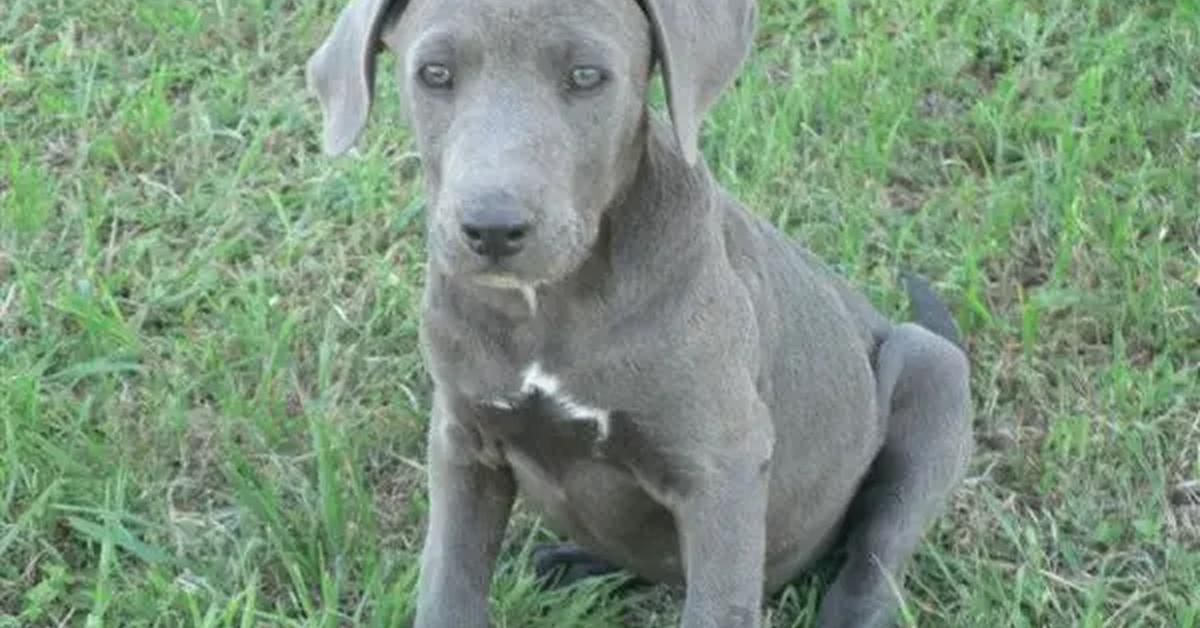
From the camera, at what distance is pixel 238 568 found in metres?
4.36

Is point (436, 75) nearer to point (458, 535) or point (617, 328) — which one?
point (617, 328)

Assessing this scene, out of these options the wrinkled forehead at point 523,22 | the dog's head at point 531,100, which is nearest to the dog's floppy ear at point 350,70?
the dog's head at point 531,100

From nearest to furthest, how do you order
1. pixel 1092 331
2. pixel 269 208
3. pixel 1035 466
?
pixel 1035 466, pixel 1092 331, pixel 269 208

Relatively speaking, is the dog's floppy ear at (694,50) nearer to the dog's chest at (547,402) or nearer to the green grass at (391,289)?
the dog's chest at (547,402)

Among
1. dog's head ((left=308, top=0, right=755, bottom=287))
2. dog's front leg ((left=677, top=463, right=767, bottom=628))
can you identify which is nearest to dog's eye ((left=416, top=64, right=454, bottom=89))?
dog's head ((left=308, top=0, right=755, bottom=287))

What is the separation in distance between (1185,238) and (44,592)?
2621 millimetres

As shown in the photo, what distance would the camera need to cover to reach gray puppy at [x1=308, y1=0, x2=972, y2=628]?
341 centimetres

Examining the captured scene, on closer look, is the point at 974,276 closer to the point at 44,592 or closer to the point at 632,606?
the point at 632,606

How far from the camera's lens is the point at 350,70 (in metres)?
3.63

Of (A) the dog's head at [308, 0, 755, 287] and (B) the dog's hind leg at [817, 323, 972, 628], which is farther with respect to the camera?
(B) the dog's hind leg at [817, 323, 972, 628]

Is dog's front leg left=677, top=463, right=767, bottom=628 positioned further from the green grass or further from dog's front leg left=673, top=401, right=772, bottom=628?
the green grass

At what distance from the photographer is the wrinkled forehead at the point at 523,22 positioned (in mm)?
3389

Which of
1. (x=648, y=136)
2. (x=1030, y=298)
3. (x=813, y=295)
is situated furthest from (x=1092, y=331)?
(x=648, y=136)

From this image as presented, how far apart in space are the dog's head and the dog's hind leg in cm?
104
